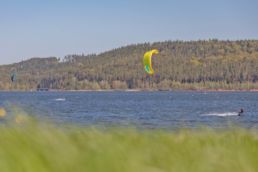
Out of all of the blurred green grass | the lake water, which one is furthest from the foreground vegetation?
the lake water

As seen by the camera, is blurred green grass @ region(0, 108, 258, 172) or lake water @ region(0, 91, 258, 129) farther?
lake water @ region(0, 91, 258, 129)

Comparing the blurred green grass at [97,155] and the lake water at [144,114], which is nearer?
the blurred green grass at [97,155]

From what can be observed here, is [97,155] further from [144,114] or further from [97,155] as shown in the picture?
[144,114]

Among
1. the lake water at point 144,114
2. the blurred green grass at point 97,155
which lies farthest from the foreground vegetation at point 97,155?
the lake water at point 144,114

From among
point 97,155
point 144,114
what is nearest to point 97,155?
point 97,155

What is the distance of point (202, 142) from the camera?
5723 mm

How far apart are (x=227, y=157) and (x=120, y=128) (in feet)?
6.44

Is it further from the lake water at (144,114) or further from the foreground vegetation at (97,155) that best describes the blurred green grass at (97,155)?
the lake water at (144,114)

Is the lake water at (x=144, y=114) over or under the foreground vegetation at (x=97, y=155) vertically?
under

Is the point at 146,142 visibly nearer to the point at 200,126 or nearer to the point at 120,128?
the point at 120,128

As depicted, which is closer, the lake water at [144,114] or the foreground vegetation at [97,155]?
the foreground vegetation at [97,155]

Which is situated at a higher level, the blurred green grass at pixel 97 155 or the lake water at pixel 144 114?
the blurred green grass at pixel 97 155

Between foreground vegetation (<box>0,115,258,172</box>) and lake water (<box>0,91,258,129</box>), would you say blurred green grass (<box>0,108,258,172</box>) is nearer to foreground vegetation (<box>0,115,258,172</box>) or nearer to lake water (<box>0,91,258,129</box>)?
foreground vegetation (<box>0,115,258,172</box>)

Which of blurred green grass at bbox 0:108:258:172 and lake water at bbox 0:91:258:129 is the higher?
blurred green grass at bbox 0:108:258:172
